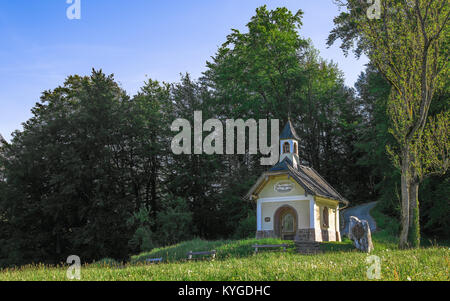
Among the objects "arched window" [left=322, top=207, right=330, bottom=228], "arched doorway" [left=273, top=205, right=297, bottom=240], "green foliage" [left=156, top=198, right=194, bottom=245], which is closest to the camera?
"arched doorway" [left=273, top=205, right=297, bottom=240]

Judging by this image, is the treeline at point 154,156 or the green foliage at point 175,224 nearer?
the green foliage at point 175,224

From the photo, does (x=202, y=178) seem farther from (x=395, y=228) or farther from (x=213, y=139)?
(x=395, y=228)

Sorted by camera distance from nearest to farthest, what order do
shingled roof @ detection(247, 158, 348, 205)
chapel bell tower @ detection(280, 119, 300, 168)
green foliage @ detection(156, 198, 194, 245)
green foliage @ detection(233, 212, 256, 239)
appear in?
shingled roof @ detection(247, 158, 348, 205)
chapel bell tower @ detection(280, 119, 300, 168)
green foliage @ detection(156, 198, 194, 245)
green foliage @ detection(233, 212, 256, 239)

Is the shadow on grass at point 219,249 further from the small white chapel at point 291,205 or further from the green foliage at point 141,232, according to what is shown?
the green foliage at point 141,232

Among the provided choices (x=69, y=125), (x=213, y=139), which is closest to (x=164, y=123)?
(x=213, y=139)

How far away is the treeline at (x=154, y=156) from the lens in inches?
1337

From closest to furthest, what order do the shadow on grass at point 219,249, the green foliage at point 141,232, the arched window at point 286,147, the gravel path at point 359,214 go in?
1. the shadow on grass at point 219,249
2. the arched window at point 286,147
3. the green foliage at point 141,232
4. the gravel path at point 359,214

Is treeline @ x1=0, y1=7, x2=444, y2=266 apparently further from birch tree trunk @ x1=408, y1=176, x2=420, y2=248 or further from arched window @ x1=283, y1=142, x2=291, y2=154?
birch tree trunk @ x1=408, y1=176, x2=420, y2=248

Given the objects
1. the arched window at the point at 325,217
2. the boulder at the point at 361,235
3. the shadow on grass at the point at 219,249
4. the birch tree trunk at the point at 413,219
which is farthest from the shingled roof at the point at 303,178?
the birch tree trunk at the point at 413,219

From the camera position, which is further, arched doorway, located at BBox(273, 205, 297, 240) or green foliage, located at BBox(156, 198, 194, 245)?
Result: green foliage, located at BBox(156, 198, 194, 245)

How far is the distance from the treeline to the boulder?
11316mm

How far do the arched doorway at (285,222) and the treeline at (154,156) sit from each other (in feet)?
23.2

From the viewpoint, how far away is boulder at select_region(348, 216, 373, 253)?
19.0 m

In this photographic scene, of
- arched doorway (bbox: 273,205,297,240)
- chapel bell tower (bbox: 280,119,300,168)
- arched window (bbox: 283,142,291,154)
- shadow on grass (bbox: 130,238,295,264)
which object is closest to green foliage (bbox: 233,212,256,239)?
arched doorway (bbox: 273,205,297,240)
